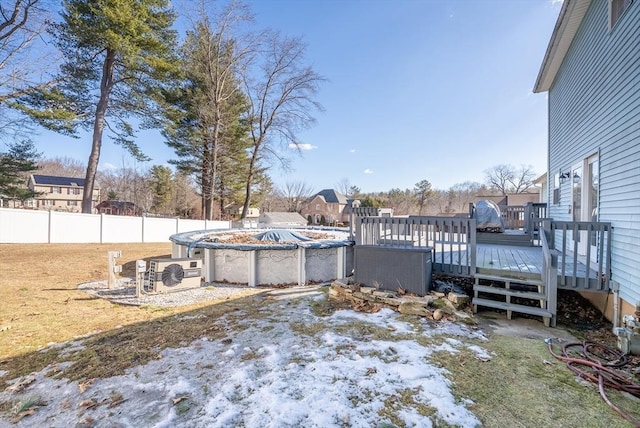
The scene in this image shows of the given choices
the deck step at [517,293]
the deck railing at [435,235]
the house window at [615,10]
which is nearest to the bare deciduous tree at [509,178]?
the house window at [615,10]

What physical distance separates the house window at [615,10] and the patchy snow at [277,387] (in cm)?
518

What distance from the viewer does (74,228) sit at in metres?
11.4

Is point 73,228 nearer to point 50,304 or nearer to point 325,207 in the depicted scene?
point 50,304

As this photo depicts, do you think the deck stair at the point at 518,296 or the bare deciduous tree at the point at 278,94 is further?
the bare deciduous tree at the point at 278,94

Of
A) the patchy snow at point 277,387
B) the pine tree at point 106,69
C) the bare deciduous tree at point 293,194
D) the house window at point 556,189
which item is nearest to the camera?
the patchy snow at point 277,387

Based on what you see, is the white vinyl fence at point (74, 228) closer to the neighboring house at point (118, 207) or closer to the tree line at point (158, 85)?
the tree line at point (158, 85)

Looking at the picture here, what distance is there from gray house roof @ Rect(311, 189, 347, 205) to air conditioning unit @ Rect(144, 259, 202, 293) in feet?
129

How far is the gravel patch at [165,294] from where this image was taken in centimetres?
514

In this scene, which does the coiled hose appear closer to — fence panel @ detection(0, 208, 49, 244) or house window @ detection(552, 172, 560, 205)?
house window @ detection(552, 172, 560, 205)

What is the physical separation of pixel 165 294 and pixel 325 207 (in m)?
39.8

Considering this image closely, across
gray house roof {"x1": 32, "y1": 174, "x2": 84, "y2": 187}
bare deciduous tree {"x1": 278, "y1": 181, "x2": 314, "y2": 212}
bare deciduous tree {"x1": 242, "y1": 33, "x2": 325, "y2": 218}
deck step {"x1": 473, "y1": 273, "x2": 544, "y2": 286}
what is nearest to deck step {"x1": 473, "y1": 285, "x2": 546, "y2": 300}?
deck step {"x1": 473, "y1": 273, "x2": 544, "y2": 286}

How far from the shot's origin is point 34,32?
448 inches

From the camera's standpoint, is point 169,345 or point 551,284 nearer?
point 169,345

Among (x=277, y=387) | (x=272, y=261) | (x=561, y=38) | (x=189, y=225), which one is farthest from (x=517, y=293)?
(x=189, y=225)
